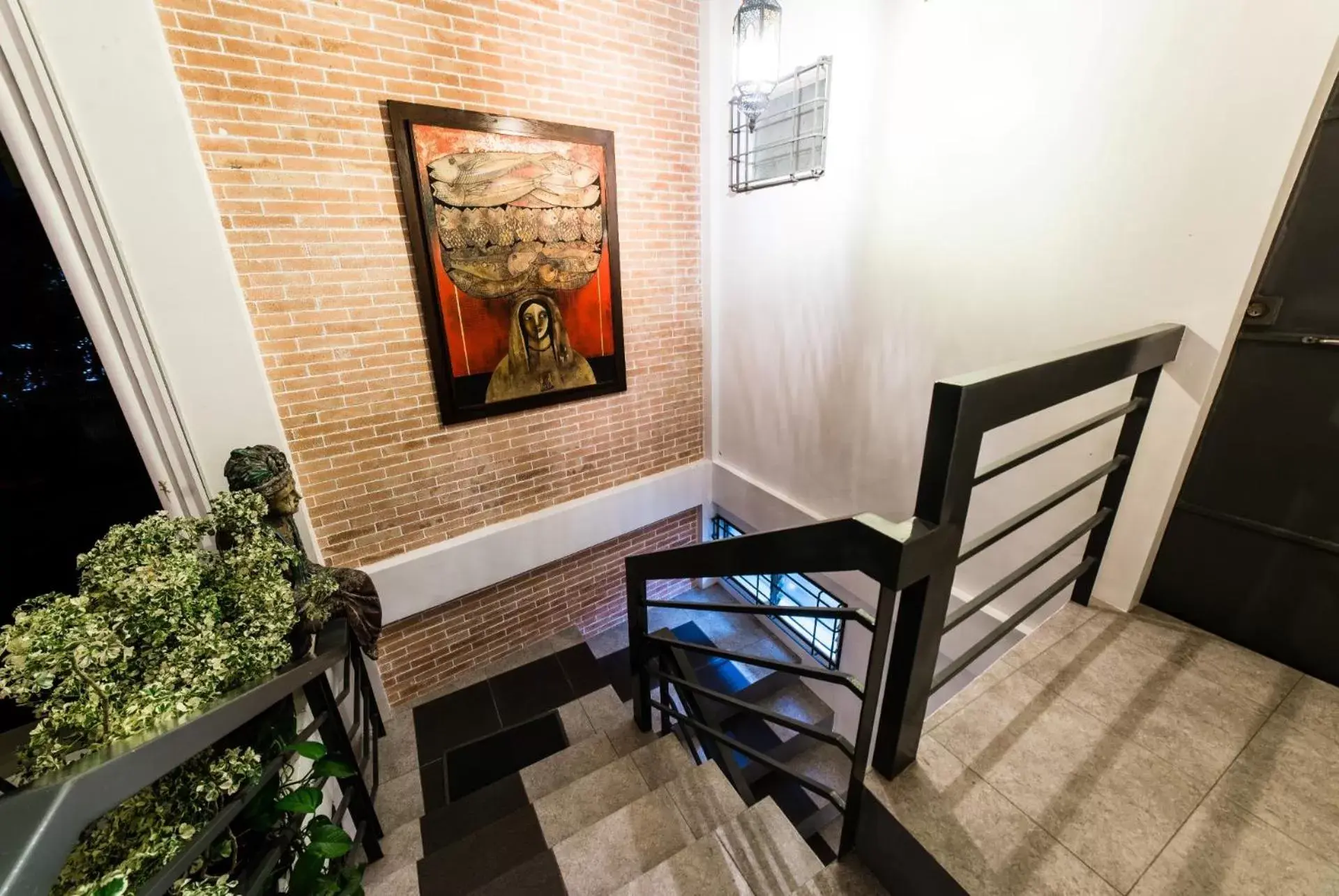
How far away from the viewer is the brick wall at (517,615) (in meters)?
3.10

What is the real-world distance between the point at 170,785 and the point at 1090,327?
2.76m

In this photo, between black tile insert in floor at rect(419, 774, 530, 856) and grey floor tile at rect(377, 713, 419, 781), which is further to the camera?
grey floor tile at rect(377, 713, 419, 781)

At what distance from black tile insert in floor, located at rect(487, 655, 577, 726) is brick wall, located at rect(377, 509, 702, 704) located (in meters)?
0.22

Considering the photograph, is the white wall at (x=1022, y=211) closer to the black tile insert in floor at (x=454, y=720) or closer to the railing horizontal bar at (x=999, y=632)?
the railing horizontal bar at (x=999, y=632)

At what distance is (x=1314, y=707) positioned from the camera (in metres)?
1.33

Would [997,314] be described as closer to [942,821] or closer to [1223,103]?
[1223,103]

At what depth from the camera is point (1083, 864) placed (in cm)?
103

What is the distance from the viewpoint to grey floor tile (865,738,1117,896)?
100cm

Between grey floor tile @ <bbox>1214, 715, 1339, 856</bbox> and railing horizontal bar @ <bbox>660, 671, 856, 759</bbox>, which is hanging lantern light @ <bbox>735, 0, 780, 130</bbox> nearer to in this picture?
railing horizontal bar @ <bbox>660, 671, 856, 759</bbox>

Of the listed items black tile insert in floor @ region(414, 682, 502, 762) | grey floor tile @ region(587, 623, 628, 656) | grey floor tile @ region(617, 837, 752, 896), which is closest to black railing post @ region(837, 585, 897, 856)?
grey floor tile @ region(617, 837, 752, 896)

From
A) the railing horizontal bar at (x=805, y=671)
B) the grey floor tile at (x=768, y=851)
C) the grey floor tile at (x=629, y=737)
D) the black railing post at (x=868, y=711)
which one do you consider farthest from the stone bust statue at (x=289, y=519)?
the black railing post at (x=868, y=711)

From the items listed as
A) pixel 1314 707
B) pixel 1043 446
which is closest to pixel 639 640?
pixel 1043 446

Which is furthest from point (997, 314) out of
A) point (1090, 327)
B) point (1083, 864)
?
point (1083, 864)

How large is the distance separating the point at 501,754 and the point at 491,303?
2.56m
